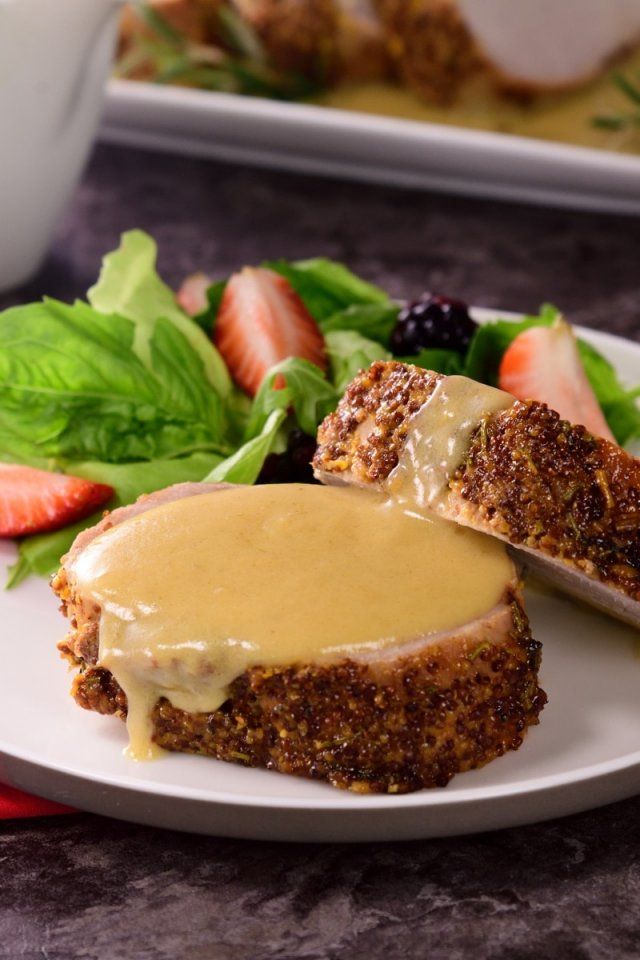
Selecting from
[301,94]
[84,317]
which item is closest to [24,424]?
[84,317]

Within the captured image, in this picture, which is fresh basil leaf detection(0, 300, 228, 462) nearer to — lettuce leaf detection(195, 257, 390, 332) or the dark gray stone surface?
lettuce leaf detection(195, 257, 390, 332)

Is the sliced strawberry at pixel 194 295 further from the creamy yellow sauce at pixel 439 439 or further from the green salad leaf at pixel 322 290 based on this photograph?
the creamy yellow sauce at pixel 439 439

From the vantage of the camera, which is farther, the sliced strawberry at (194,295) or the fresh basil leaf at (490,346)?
the sliced strawberry at (194,295)

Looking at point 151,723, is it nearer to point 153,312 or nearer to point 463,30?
point 153,312

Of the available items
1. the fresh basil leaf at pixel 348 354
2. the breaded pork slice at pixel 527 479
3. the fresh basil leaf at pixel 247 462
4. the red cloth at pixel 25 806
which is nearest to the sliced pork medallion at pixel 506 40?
the fresh basil leaf at pixel 348 354

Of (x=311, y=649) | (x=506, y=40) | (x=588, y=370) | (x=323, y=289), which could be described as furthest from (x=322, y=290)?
(x=506, y=40)

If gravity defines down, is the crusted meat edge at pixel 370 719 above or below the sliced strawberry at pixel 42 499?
above

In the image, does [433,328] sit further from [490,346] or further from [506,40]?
[506,40]

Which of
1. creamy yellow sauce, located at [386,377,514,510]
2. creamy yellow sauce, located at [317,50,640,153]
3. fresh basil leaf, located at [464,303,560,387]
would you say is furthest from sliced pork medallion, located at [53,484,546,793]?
creamy yellow sauce, located at [317,50,640,153]
